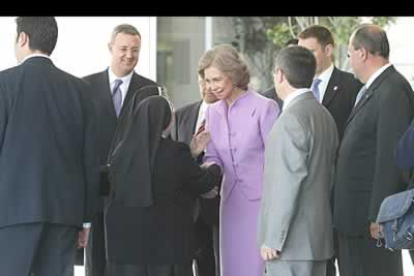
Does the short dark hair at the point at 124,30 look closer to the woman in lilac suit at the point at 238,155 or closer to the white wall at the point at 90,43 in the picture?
the white wall at the point at 90,43

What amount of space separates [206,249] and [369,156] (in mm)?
1228

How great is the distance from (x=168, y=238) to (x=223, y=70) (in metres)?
1.05

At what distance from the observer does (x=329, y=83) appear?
6633 mm

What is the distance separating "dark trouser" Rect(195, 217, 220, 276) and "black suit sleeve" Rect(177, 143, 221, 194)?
688 millimetres

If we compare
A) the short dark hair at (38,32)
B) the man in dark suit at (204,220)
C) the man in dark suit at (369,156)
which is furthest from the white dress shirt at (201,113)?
the short dark hair at (38,32)

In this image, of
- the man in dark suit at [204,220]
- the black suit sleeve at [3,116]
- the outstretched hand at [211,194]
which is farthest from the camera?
the man in dark suit at [204,220]

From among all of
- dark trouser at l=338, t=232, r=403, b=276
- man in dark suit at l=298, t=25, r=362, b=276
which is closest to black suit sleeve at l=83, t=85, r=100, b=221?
dark trouser at l=338, t=232, r=403, b=276

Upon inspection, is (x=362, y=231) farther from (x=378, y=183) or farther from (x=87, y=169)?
(x=87, y=169)

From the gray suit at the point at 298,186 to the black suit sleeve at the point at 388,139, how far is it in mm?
271

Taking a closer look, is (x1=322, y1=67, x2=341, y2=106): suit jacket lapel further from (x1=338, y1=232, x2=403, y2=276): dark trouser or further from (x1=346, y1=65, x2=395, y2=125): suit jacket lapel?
(x1=338, y1=232, x2=403, y2=276): dark trouser

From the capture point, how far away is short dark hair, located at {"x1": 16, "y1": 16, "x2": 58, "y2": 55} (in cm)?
518

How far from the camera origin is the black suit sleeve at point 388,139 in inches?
211

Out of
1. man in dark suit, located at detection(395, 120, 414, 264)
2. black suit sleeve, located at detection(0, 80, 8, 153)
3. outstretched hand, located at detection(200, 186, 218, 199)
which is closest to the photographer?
man in dark suit, located at detection(395, 120, 414, 264)

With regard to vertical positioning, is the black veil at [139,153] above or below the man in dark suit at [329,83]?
below
